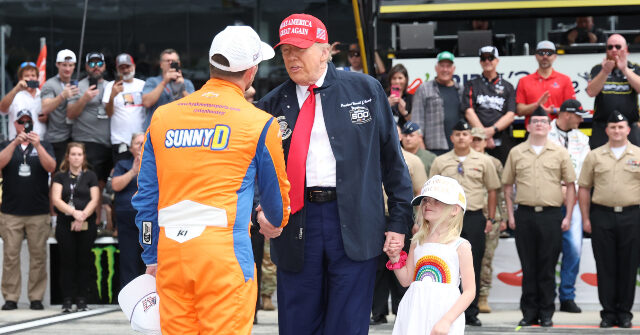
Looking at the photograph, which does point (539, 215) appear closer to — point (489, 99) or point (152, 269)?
point (489, 99)

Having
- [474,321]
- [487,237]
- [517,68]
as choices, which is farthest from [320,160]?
[517,68]

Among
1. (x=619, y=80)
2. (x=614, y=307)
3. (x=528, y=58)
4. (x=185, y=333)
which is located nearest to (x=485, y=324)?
(x=614, y=307)

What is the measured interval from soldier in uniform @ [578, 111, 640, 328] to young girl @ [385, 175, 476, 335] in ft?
14.0

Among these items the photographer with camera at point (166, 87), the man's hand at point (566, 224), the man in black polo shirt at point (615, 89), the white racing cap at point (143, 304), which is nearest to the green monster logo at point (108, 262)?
the photographer with camera at point (166, 87)

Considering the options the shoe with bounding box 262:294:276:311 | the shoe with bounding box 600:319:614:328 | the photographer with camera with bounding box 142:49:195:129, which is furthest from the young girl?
the photographer with camera with bounding box 142:49:195:129

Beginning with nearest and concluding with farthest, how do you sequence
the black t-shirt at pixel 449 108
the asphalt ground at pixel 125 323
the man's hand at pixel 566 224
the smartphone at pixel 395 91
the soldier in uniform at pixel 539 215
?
the asphalt ground at pixel 125 323, the soldier in uniform at pixel 539 215, the man's hand at pixel 566 224, the smartphone at pixel 395 91, the black t-shirt at pixel 449 108

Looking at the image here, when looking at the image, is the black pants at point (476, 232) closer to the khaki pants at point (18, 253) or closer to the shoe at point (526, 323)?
the shoe at point (526, 323)

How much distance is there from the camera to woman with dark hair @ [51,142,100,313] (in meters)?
10.7

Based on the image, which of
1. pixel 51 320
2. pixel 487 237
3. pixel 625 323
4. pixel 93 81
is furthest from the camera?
pixel 93 81

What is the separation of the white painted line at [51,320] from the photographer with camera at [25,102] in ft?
8.33

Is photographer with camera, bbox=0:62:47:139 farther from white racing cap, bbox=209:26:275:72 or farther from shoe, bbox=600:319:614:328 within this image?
white racing cap, bbox=209:26:275:72

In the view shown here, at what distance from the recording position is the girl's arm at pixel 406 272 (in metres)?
5.50

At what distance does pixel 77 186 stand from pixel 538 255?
17.2 ft

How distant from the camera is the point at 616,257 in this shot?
935 centimetres
